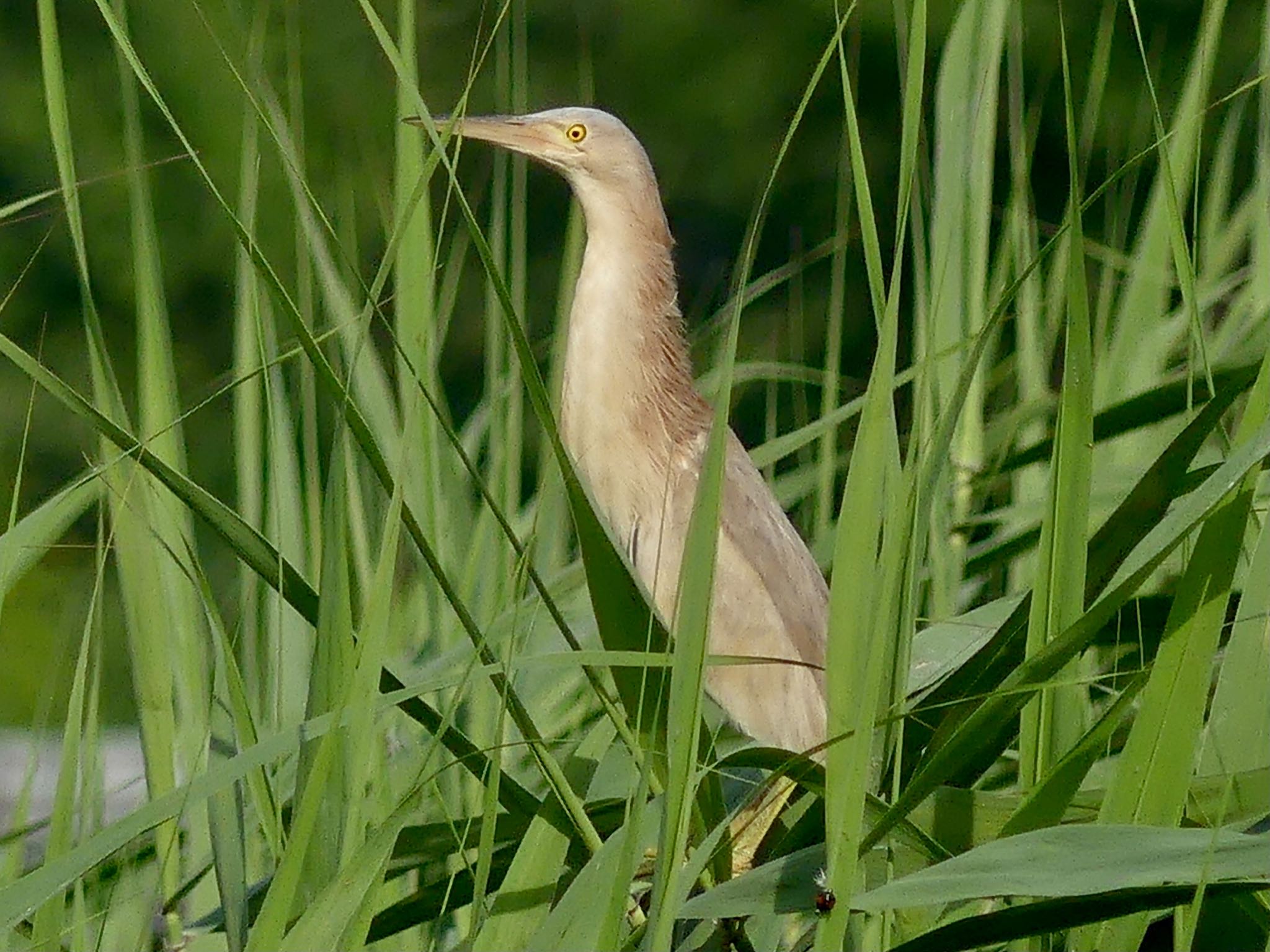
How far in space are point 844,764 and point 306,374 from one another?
2.00 feet

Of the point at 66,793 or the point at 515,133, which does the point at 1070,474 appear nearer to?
the point at 66,793

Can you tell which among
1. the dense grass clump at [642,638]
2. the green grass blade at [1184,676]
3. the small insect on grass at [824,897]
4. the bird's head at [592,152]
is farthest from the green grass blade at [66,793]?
the bird's head at [592,152]

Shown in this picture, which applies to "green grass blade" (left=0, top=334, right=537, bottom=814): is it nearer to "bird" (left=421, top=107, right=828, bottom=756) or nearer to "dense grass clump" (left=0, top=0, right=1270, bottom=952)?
Answer: "dense grass clump" (left=0, top=0, right=1270, bottom=952)

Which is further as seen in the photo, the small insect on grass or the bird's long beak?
the bird's long beak

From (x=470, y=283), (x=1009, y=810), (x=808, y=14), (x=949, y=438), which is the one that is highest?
(x=949, y=438)

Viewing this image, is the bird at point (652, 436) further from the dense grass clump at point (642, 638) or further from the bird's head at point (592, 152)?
the dense grass clump at point (642, 638)

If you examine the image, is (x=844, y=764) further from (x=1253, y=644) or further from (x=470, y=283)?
(x=470, y=283)

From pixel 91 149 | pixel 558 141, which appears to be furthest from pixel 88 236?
pixel 558 141

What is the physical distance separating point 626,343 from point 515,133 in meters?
0.20

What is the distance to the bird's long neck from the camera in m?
1.79

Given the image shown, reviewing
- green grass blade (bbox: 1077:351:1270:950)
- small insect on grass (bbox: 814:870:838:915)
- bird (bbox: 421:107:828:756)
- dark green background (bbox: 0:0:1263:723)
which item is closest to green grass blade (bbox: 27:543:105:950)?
small insect on grass (bbox: 814:870:838:915)

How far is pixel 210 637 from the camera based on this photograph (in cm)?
112

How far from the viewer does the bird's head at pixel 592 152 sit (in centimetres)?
182

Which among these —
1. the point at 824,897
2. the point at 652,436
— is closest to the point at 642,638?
the point at 824,897
